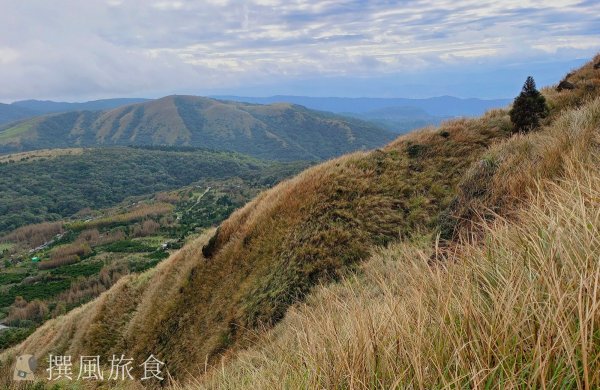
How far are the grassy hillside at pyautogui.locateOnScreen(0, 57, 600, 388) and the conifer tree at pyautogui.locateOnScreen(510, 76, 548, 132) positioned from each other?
0.91m

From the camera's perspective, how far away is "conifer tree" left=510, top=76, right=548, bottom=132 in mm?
15984

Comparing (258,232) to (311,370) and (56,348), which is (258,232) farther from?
(311,370)

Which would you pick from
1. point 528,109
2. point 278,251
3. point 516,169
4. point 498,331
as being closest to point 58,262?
point 278,251

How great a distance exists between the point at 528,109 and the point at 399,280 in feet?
46.8

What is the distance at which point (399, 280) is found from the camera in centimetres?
489

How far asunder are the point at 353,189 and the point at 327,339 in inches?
Result: 480

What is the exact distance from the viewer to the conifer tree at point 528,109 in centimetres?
1598

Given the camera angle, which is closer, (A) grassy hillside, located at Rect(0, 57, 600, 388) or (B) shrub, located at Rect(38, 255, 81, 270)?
(A) grassy hillside, located at Rect(0, 57, 600, 388)

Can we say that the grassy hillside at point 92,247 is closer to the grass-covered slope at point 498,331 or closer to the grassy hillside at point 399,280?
the grassy hillside at point 399,280

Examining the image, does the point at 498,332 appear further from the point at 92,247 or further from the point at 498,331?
the point at 92,247

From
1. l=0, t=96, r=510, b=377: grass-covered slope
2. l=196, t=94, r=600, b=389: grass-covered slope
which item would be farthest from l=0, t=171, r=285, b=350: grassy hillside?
l=196, t=94, r=600, b=389: grass-covered slope

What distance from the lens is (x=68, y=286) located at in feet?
317

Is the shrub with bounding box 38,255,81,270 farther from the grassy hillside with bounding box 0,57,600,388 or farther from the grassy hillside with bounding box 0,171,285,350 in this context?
the grassy hillside with bounding box 0,57,600,388

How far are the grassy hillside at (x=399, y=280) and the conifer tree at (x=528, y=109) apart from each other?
35.9 inches
